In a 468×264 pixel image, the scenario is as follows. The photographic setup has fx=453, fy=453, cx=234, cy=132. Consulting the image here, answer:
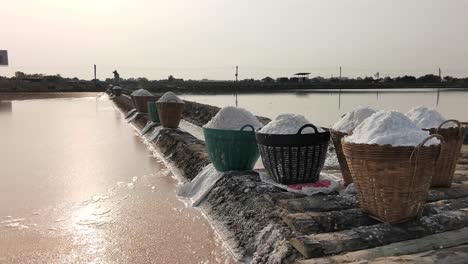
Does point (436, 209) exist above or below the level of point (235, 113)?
below

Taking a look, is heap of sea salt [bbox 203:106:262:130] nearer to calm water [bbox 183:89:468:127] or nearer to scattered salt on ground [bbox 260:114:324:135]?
scattered salt on ground [bbox 260:114:324:135]

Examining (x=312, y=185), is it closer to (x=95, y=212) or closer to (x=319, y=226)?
(x=319, y=226)

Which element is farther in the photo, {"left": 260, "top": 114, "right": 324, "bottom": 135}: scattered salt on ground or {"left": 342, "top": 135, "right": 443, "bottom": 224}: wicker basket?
{"left": 260, "top": 114, "right": 324, "bottom": 135}: scattered salt on ground

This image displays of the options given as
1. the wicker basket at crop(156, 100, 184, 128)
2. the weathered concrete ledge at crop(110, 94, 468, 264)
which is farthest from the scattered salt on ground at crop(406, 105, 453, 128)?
the wicker basket at crop(156, 100, 184, 128)

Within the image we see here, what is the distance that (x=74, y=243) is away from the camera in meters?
4.45

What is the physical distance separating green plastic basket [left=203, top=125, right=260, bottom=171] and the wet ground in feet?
2.51

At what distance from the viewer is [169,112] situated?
1217cm

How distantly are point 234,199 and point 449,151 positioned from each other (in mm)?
2283

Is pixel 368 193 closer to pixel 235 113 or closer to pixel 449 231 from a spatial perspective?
pixel 449 231

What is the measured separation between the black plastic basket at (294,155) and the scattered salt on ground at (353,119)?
0.23m

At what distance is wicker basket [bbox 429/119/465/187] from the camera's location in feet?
14.5

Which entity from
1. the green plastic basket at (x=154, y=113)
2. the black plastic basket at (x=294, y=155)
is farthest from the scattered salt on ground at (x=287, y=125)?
the green plastic basket at (x=154, y=113)

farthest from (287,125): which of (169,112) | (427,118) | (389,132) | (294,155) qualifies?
(169,112)

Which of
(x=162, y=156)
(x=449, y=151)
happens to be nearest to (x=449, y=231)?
(x=449, y=151)
